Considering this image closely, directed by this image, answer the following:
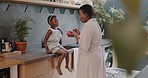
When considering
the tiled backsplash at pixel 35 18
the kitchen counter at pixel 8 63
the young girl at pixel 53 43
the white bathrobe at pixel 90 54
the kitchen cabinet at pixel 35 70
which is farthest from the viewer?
the young girl at pixel 53 43

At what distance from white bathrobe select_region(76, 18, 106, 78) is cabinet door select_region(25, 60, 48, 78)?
0.42 meters

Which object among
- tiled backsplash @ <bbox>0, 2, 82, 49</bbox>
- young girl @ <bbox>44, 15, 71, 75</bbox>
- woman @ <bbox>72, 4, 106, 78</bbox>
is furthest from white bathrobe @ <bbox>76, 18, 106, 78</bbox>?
tiled backsplash @ <bbox>0, 2, 82, 49</bbox>

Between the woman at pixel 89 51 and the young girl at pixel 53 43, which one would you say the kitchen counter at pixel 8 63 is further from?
the woman at pixel 89 51

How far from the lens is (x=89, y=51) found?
2.54 meters

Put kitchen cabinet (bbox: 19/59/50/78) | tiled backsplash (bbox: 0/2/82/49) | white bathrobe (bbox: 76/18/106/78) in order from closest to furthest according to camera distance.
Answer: kitchen cabinet (bbox: 19/59/50/78), white bathrobe (bbox: 76/18/106/78), tiled backsplash (bbox: 0/2/82/49)

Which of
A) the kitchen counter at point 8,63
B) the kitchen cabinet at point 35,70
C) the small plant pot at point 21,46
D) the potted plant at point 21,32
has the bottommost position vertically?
the kitchen cabinet at point 35,70

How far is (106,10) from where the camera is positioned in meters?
0.48

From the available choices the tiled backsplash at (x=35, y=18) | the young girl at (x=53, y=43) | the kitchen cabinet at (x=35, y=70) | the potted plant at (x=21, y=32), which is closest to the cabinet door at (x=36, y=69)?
the kitchen cabinet at (x=35, y=70)

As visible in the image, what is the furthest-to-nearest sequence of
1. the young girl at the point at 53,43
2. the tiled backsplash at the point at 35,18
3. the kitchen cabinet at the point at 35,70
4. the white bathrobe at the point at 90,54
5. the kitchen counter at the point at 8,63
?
the young girl at the point at 53,43 → the tiled backsplash at the point at 35,18 → the white bathrobe at the point at 90,54 → the kitchen cabinet at the point at 35,70 → the kitchen counter at the point at 8,63

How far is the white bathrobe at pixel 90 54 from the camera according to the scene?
2.42m

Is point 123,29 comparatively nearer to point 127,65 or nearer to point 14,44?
point 127,65

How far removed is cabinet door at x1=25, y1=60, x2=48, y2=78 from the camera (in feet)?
7.54

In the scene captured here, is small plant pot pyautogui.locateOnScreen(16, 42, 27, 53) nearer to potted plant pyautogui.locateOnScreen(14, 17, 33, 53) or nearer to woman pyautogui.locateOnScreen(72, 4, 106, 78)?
potted plant pyautogui.locateOnScreen(14, 17, 33, 53)

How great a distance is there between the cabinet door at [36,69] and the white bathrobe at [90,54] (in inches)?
16.6
